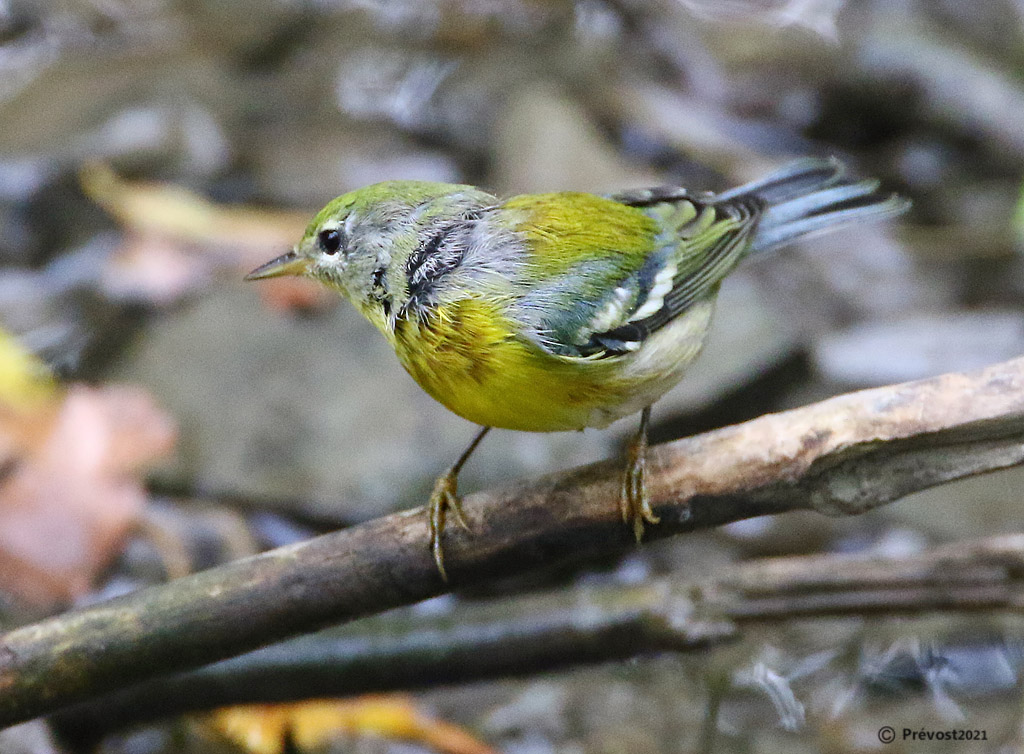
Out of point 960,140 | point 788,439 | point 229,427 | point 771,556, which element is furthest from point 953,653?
point 960,140

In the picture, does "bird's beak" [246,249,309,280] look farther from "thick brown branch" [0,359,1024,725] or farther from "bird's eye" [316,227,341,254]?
"thick brown branch" [0,359,1024,725]

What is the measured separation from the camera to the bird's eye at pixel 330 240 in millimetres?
3514

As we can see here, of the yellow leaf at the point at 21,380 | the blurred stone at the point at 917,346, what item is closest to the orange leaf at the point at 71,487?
the yellow leaf at the point at 21,380

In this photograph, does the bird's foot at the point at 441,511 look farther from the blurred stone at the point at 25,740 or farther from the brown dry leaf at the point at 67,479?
the brown dry leaf at the point at 67,479

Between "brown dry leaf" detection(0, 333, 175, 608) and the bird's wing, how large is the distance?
7.14 ft

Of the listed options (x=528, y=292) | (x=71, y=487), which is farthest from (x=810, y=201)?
(x=71, y=487)

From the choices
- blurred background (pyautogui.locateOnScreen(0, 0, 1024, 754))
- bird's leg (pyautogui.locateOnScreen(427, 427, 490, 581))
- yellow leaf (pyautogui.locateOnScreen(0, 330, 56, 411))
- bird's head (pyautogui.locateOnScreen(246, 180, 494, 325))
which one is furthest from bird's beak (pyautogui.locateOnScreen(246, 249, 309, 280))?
yellow leaf (pyautogui.locateOnScreen(0, 330, 56, 411))

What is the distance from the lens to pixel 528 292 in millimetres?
3271

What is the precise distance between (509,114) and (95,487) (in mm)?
3636

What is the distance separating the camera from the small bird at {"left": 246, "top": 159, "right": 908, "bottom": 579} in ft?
10.3

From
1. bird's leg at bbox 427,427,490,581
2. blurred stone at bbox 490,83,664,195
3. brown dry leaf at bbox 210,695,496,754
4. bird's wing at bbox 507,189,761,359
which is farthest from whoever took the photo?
blurred stone at bbox 490,83,664,195

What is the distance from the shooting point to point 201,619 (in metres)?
2.91

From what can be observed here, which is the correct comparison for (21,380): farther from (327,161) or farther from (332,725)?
(327,161)

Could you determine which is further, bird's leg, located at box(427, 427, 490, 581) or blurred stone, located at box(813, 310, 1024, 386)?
blurred stone, located at box(813, 310, 1024, 386)
